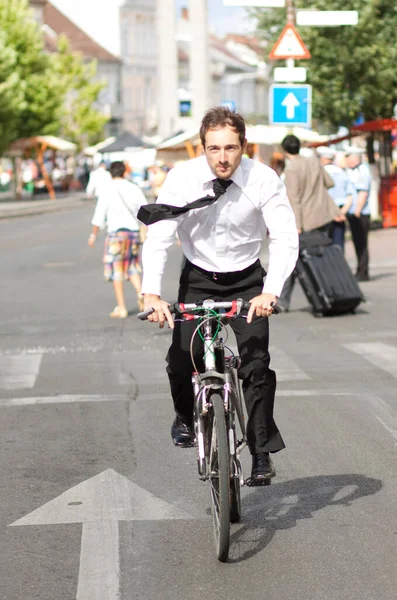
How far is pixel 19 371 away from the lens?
1120cm

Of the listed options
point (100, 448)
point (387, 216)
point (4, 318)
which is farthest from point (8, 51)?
point (100, 448)

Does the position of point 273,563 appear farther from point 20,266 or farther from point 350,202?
point 20,266

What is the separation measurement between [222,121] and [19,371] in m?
5.90

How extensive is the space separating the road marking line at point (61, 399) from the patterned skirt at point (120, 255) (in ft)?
18.7

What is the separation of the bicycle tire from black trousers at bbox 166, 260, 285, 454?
14.9 inches

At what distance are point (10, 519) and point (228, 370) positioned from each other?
126cm

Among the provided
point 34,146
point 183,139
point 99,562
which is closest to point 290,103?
point 99,562

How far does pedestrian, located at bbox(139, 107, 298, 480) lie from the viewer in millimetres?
5664

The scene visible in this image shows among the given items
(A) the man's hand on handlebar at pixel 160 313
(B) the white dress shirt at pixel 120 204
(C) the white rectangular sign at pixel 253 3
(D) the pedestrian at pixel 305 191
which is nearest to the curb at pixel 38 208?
(C) the white rectangular sign at pixel 253 3

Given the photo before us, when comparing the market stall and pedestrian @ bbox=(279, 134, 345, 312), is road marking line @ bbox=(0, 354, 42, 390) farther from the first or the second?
the market stall

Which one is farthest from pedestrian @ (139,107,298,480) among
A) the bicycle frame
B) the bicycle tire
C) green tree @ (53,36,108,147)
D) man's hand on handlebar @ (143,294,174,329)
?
green tree @ (53,36,108,147)

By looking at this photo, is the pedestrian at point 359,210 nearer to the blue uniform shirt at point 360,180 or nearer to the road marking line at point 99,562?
the blue uniform shirt at point 360,180

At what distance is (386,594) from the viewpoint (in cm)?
498

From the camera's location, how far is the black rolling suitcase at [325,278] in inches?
574
